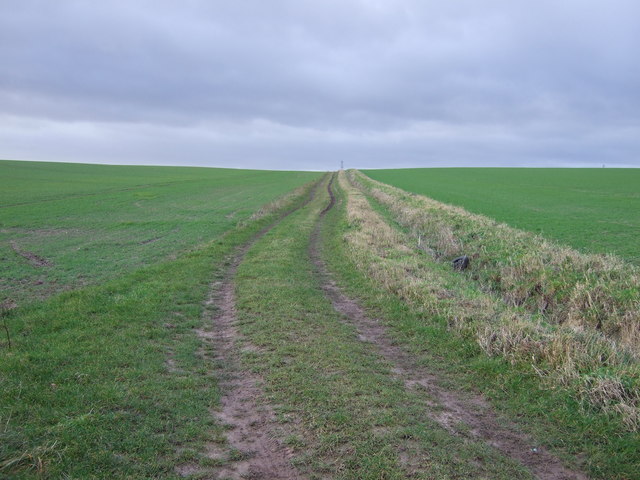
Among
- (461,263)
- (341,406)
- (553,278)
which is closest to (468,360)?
(341,406)

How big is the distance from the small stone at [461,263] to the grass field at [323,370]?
699mm

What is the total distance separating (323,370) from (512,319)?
439 cm

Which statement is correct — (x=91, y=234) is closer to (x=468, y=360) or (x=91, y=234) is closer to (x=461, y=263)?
(x=461, y=263)

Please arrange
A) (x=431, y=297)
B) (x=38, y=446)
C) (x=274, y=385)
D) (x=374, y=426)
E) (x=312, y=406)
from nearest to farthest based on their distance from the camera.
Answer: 1. (x=38, y=446)
2. (x=374, y=426)
3. (x=312, y=406)
4. (x=274, y=385)
5. (x=431, y=297)

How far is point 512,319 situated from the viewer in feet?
29.3

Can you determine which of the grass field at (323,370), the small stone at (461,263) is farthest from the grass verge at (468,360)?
the small stone at (461,263)

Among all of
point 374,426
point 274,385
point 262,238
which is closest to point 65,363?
point 274,385

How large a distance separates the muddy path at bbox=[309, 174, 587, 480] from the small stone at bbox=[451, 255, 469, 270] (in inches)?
289

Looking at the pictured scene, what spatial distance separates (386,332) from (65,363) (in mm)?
6359

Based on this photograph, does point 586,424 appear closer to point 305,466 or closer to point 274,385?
point 305,466

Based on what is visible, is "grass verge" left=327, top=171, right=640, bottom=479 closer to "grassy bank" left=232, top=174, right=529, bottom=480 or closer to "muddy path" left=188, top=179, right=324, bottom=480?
"grassy bank" left=232, top=174, right=529, bottom=480

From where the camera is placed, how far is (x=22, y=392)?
602cm

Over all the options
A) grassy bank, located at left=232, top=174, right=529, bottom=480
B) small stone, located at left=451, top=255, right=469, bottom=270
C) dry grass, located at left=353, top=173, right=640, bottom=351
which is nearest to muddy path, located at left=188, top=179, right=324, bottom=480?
grassy bank, located at left=232, top=174, right=529, bottom=480

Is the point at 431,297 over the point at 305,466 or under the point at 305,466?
over
